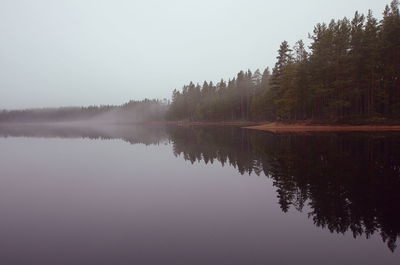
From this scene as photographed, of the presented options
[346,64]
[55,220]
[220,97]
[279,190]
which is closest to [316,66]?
[346,64]

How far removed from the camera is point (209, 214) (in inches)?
411

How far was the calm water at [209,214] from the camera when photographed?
734cm

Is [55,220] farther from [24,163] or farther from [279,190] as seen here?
[24,163]

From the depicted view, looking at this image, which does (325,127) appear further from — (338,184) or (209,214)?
(209,214)

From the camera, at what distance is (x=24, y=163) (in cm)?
2406

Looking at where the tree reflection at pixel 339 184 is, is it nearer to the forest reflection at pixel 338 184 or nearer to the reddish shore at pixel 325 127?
the forest reflection at pixel 338 184

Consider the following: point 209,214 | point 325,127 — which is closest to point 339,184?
point 209,214

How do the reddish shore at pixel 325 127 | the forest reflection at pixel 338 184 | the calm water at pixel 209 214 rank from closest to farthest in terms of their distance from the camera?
the calm water at pixel 209 214
the forest reflection at pixel 338 184
the reddish shore at pixel 325 127

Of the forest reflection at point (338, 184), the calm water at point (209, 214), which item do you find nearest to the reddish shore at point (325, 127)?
the forest reflection at point (338, 184)

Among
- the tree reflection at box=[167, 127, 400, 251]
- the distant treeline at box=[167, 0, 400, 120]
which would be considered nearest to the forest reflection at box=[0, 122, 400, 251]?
the tree reflection at box=[167, 127, 400, 251]

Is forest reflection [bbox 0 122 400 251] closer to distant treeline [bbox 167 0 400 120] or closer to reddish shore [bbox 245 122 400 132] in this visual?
reddish shore [bbox 245 122 400 132]

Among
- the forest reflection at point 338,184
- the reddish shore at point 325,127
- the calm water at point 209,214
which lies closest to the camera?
the calm water at point 209,214

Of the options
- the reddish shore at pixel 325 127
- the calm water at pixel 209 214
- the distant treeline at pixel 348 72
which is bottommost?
the calm water at pixel 209 214

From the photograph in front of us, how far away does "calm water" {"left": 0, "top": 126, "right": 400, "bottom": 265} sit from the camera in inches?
289
